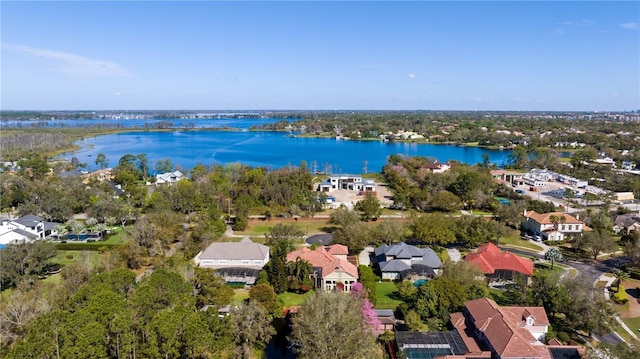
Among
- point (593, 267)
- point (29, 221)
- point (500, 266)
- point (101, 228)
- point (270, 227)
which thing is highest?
point (29, 221)

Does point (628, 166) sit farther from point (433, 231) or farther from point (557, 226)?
point (433, 231)

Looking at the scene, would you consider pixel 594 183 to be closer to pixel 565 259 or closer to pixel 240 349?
pixel 565 259

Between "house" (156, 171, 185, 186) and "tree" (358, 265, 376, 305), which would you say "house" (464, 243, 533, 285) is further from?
"house" (156, 171, 185, 186)

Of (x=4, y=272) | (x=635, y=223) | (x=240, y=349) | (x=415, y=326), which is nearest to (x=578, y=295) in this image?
(x=415, y=326)

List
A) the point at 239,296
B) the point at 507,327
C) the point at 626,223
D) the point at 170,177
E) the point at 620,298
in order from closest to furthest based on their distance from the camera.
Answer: the point at 507,327
the point at 620,298
the point at 239,296
the point at 626,223
the point at 170,177

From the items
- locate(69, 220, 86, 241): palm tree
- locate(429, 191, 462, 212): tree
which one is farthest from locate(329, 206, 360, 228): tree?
locate(69, 220, 86, 241): palm tree

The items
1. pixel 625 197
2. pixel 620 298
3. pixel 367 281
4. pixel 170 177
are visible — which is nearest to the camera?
pixel 620 298

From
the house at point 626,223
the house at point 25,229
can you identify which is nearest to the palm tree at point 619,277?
the house at point 626,223

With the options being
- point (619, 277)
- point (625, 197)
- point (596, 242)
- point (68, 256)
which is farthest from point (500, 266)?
point (625, 197)
